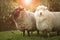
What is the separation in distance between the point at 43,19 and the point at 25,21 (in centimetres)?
17

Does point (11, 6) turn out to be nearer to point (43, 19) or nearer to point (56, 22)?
point (43, 19)

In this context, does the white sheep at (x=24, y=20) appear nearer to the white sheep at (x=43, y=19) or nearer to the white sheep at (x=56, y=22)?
the white sheep at (x=43, y=19)

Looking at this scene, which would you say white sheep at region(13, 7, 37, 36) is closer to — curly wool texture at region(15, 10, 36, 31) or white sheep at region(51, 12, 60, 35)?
curly wool texture at region(15, 10, 36, 31)

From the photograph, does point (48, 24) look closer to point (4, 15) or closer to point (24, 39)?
point (24, 39)

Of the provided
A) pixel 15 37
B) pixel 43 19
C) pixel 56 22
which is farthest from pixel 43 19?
pixel 15 37

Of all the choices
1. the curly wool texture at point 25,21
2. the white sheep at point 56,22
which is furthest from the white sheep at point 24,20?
the white sheep at point 56,22

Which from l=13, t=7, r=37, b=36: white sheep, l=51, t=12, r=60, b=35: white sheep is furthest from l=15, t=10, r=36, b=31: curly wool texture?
l=51, t=12, r=60, b=35: white sheep

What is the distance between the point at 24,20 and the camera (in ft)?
5.75

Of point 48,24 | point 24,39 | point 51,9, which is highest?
point 51,9

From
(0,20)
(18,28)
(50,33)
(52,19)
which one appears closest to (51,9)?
(52,19)

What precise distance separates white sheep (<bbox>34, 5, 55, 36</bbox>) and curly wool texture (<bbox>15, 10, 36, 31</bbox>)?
57 millimetres

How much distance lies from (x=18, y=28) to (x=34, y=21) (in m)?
0.16

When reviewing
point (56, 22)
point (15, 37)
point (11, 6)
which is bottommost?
point (15, 37)

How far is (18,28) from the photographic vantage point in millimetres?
1740
